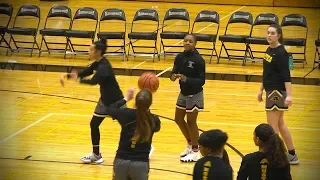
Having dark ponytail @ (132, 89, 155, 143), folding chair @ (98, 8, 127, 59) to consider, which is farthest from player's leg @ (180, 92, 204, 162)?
folding chair @ (98, 8, 127, 59)

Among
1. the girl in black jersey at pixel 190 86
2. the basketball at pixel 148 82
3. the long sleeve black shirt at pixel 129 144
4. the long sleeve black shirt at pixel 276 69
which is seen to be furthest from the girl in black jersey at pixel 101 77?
the long sleeve black shirt at pixel 129 144

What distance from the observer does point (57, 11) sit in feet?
57.1

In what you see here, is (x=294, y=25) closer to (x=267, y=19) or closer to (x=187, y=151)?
(x=267, y=19)

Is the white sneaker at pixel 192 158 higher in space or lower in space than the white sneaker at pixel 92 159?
lower

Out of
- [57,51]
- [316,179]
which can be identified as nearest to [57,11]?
[57,51]

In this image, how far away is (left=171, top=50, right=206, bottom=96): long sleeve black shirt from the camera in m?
9.23

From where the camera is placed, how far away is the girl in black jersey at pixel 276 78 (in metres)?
8.80

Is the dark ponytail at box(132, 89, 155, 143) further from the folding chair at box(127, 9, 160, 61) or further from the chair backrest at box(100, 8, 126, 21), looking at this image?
the chair backrest at box(100, 8, 126, 21)

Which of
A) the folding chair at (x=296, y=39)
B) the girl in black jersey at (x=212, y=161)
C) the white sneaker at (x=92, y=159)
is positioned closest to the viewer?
the girl in black jersey at (x=212, y=161)

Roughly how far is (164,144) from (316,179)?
2.59 metres

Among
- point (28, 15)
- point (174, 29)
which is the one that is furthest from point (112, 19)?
point (174, 29)

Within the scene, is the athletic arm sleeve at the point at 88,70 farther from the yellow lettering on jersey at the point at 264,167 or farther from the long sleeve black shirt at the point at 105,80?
the yellow lettering on jersey at the point at 264,167

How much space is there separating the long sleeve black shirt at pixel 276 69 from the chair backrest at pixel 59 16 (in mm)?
9093

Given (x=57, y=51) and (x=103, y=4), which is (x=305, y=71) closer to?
(x=57, y=51)
